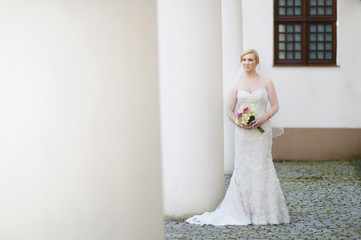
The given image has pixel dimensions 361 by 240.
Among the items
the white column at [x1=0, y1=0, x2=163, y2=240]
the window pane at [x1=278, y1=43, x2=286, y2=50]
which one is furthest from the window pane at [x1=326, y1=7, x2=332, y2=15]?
the white column at [x1=0, y1=0, x2=163, y2=240]

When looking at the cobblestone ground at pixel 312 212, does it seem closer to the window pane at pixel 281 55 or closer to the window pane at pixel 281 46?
the window pane at pixel 281 55

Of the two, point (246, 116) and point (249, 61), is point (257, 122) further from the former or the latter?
point (249, 61)

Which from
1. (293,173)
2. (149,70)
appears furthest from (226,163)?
(149,70)

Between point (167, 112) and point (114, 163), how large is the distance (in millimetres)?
5786

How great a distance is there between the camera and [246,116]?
715cm

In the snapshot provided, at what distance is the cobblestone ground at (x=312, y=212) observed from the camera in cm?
652

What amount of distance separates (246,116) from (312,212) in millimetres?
1709

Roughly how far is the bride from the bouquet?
0.02 meters

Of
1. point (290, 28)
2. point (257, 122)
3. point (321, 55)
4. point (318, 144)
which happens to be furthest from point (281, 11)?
point (257, 122)

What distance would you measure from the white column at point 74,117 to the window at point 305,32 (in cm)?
1236

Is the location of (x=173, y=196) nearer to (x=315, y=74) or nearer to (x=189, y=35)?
(x=189, y=35)

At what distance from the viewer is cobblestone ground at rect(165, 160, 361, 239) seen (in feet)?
21.4

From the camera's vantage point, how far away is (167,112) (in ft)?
25.0

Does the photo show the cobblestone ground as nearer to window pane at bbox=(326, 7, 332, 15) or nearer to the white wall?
the white wall
